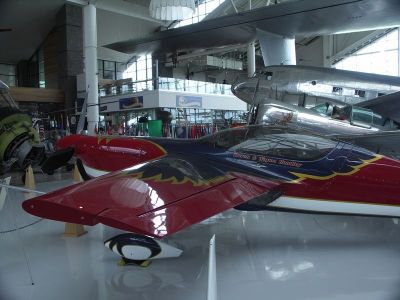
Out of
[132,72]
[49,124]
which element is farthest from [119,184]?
[132,72]

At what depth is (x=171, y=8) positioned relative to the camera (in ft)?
30.7

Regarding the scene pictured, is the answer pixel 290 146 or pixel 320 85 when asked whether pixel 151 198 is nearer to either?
pixel 290 146

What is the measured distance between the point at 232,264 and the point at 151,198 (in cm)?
120

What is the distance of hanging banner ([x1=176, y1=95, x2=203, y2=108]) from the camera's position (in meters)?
17.2

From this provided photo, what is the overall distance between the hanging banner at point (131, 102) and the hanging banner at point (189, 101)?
1.72 m

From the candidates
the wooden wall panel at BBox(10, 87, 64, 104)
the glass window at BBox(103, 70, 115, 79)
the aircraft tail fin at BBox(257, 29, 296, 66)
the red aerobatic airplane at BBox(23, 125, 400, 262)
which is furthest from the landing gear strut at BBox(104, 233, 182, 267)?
the glass window at BBox(103, 70, 115, 79)

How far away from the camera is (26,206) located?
2533mm

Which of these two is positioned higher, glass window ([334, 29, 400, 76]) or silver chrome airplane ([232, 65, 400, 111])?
glass window ([334, 29, 400, 76])

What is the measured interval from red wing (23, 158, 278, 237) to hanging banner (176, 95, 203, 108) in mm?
13643

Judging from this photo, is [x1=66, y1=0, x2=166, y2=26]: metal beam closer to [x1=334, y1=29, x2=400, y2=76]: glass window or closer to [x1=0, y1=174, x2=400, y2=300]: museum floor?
[x1=0, y1=174, x2=400, y2=300]: museum floor

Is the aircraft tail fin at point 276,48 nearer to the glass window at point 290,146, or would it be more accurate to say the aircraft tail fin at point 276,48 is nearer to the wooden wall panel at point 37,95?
the glass window at point 290,146

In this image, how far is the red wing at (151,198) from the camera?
2473 millimetres

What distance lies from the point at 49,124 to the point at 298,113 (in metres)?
13.4

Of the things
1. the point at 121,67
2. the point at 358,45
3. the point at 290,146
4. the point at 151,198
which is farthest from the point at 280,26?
the point at 358,45
